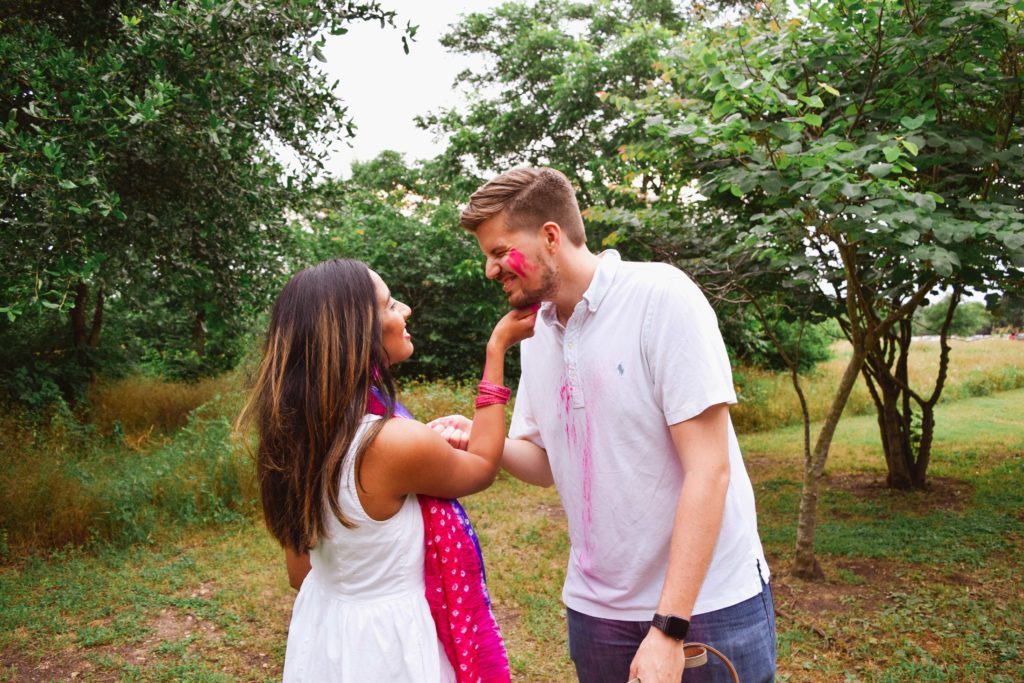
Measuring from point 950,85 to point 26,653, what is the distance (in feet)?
22.9

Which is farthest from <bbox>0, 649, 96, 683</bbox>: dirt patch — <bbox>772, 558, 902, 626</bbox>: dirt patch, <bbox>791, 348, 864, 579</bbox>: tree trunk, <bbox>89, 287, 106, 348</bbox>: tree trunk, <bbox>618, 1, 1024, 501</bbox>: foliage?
<bbox>89, 287, 106, 348</bbox>: tree trunk

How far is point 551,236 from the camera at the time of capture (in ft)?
6.35

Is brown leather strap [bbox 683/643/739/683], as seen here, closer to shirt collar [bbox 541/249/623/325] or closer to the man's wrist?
the man's wrist

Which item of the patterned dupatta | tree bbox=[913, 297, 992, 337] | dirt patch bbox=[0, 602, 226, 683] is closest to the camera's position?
the patterned dupatta

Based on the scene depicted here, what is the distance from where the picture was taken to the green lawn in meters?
4.35

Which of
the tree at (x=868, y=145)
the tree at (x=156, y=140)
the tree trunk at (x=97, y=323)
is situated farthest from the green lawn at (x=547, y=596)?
the tree trunk at (x=97, y=323)

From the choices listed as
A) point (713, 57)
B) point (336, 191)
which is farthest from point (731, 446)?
point (336, 191)

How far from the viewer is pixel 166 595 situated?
5562mm

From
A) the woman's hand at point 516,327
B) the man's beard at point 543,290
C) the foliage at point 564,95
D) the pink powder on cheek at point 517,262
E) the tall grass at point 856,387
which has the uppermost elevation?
the foliage at point 564,95

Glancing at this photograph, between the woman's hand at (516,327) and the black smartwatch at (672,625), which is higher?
the woman's hand at (516,327)

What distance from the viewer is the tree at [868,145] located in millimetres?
3809

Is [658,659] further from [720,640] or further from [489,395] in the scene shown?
[489,395]

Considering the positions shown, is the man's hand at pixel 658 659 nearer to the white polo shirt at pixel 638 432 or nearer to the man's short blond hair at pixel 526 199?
the white polo shirt at pixel 638 432

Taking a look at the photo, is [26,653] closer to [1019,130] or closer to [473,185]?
[1019,130]
